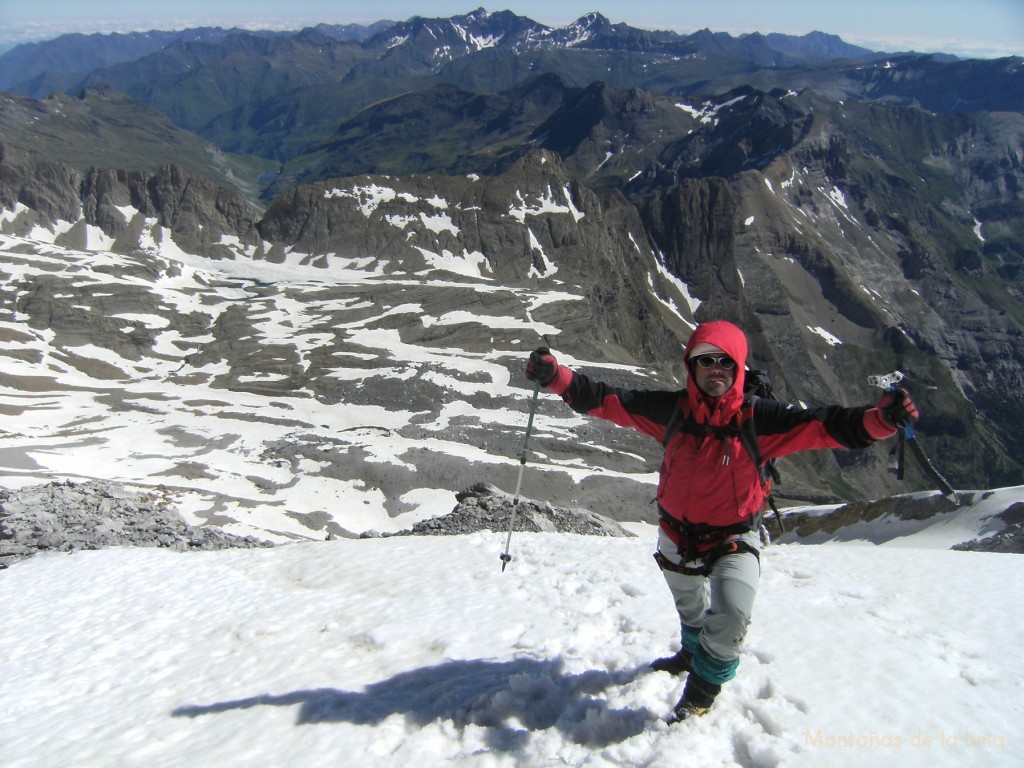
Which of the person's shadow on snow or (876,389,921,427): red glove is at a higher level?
(876,389,921,427): red glove

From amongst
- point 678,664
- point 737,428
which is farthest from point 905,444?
point 678,664

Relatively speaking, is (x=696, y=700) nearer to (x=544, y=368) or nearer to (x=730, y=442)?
(x=730, y=442)

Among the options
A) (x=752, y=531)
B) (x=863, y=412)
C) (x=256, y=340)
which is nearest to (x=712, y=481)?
(x=752, y=531)

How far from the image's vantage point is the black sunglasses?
677 centimetres

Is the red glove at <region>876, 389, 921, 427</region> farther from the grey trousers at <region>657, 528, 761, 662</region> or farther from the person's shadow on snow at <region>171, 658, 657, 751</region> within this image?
the person's shadow on snow at <region>171, 658, 657, 751</region>

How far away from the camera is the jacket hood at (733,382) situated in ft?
22.0

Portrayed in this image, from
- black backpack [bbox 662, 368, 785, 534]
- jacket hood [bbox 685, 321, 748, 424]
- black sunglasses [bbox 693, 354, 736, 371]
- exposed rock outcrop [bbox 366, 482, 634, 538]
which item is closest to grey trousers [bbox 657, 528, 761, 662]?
black backpack [bbox 662, 368, 785, 534]

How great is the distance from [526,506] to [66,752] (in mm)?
18295

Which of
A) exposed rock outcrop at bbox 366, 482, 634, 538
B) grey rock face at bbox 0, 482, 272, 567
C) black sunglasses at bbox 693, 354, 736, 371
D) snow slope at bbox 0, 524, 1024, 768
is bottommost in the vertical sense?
exposed rock outcrop at bbox 366, 482, 634, 538

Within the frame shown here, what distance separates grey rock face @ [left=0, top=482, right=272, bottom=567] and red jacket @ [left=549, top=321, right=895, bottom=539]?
52.2 feet

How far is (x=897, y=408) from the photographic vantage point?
20.7ft

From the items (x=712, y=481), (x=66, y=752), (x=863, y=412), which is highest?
(x=863, y=412)

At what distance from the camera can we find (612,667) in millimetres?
8227

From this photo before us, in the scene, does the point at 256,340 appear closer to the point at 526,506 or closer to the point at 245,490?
the point at 245,490
